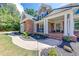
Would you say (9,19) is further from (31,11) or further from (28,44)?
(28,44)

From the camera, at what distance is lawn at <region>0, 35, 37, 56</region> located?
496 cm

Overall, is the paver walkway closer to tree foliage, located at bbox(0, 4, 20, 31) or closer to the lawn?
the lawn

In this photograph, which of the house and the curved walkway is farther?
the curved walkway

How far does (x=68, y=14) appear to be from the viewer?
4.87 meters

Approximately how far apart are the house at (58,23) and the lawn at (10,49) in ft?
1.54

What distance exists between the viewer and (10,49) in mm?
4969

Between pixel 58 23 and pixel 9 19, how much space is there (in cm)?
117

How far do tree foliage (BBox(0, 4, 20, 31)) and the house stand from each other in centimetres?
18

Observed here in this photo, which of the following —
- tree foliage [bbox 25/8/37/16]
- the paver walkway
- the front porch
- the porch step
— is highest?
tree foliage [bbox 25/8/37/16]

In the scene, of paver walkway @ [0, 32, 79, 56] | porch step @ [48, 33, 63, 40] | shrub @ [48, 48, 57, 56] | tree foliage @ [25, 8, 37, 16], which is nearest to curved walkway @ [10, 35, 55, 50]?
paver walkway @ [0, 32, 79, 56]

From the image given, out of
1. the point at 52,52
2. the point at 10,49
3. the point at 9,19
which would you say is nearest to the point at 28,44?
the point at 10,49

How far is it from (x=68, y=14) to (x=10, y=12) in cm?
136

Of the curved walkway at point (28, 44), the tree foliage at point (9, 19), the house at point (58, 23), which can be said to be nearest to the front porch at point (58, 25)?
the house at point (58, 23)

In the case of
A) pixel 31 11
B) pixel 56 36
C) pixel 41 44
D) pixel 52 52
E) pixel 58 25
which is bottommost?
pixel 52 52
